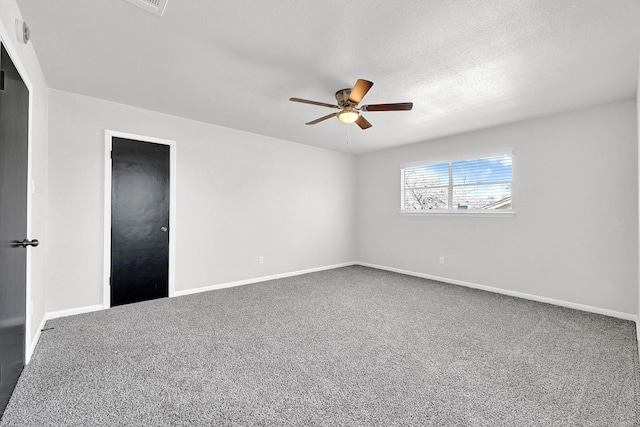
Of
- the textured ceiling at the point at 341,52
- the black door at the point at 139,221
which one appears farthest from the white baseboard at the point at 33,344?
the textured ceiling at the point at 341,52

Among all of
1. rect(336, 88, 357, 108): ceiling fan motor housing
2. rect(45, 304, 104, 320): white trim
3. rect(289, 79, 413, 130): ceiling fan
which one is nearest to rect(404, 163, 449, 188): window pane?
rect(289, 79, 413, 130): ceiling fan

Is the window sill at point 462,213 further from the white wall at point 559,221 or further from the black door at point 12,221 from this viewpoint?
the black door at point 12,221

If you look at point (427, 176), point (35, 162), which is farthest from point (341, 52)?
point (427, 176)

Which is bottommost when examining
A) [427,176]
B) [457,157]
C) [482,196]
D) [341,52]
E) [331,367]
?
[331,367]

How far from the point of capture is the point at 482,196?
463 centimetres

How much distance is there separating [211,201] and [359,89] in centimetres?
284

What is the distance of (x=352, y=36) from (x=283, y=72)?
2.65ft

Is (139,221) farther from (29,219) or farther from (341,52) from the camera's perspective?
(341,52)

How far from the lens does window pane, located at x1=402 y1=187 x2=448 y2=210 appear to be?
517 cm

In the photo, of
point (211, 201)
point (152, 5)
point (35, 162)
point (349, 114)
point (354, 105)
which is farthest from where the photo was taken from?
point (211, 201)

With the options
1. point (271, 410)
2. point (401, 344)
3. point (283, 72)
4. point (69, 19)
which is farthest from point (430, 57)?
point (271, 410)

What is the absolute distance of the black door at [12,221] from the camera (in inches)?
66.8

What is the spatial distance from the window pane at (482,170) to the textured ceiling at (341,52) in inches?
33.9

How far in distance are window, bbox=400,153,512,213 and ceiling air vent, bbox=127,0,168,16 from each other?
14.6 feet
